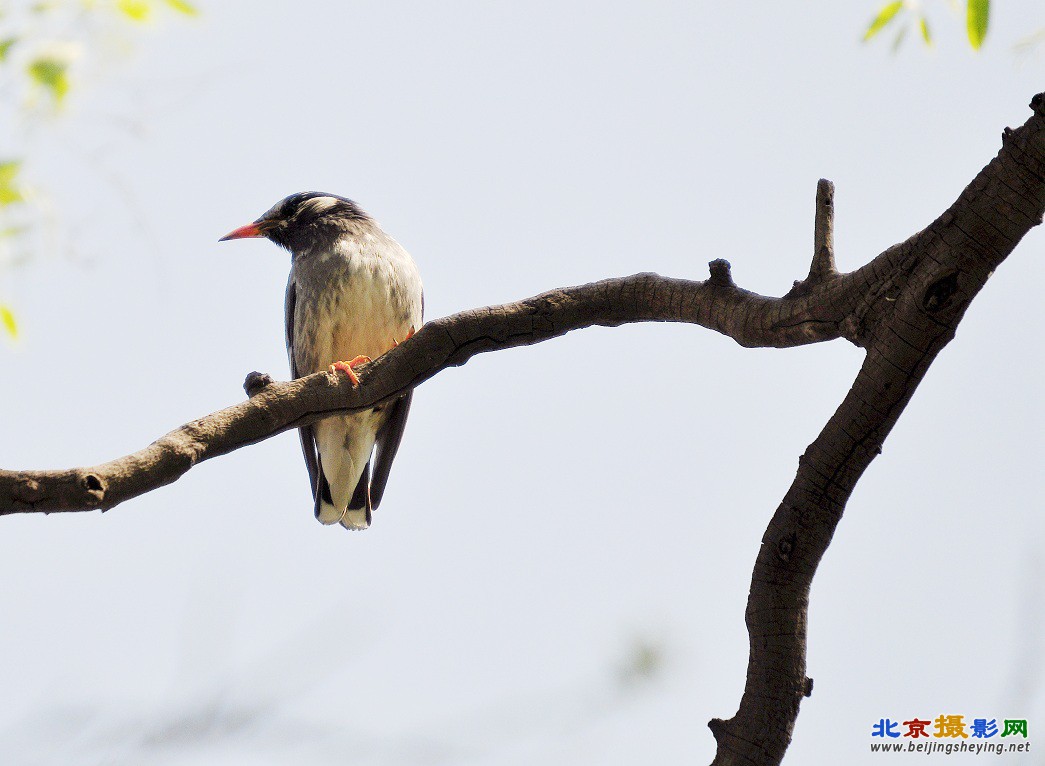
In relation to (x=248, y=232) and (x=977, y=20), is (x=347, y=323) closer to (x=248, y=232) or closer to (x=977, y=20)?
(x=248, y=232)

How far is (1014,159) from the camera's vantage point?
2246 millimetres

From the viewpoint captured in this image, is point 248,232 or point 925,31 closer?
point 925,31

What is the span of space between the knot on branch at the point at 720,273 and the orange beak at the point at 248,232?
3.71 metres

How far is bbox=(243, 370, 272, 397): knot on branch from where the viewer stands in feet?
9.33

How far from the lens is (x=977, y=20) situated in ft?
7.79

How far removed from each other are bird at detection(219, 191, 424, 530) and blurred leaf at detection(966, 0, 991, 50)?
2.91 m

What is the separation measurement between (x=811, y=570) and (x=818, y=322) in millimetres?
658

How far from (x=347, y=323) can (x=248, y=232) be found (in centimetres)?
143

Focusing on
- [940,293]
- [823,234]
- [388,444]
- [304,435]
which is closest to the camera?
[940,293]

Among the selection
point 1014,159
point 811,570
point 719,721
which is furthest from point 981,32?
point 719,721

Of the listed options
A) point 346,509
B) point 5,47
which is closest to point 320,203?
point 346,509

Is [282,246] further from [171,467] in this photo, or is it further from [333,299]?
[171,467]

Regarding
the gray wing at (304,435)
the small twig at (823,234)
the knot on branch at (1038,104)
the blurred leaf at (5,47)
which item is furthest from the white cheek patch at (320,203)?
the knot on branch at (1038,104)

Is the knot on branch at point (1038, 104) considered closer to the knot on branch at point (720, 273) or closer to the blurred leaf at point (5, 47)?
the knot on branch at point (720, 273)
